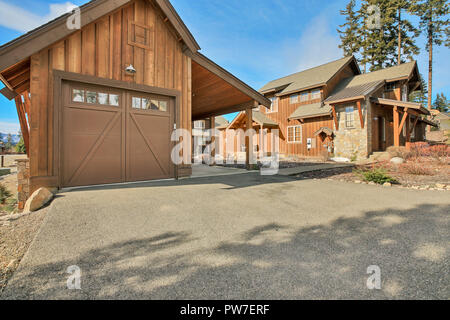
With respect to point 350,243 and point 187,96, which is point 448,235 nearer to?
point 350,243

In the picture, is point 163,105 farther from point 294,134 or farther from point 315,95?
point 315,95

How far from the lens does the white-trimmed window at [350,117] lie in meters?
13.5

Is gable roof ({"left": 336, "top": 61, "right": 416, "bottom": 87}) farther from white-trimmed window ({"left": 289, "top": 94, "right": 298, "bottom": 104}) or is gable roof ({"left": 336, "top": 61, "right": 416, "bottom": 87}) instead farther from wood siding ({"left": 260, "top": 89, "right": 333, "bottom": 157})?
white-trimmed window ({"left": 289, "top": 94, "right": 298, "bottom": 104})

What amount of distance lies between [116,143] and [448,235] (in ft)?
21.2

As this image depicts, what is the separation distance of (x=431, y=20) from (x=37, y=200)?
34.2m

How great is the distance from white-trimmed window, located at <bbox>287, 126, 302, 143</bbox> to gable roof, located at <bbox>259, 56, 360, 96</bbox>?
10.7 feet

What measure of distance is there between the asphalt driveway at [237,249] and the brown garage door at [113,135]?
1.47 metres

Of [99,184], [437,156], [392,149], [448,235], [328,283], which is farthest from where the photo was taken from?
[392,149]

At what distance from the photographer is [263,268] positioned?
181 cm

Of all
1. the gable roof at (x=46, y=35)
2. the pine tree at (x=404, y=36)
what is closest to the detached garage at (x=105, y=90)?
the gable roof at (x=46, y=35)

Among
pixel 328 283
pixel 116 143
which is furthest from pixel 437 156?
pixel 116 143

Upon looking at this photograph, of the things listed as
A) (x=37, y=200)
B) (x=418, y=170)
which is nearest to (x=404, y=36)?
(x=418, y=170)

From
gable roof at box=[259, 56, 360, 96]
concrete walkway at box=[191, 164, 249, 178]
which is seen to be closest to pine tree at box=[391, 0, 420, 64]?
gable roof at box=[259, 56, 360, 96]

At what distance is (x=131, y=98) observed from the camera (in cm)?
579
